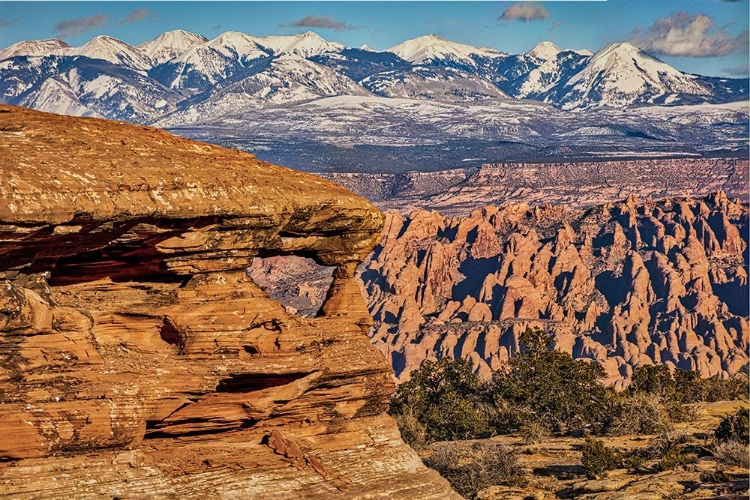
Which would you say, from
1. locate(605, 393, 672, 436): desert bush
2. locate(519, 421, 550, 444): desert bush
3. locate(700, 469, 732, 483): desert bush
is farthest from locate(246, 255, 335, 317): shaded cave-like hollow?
locate(700, 469, 732, 483): desert bush

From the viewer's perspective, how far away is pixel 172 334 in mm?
24062

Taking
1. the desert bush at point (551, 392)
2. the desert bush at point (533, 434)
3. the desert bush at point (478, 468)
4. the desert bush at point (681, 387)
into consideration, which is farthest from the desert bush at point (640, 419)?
the desert bush at point (478, 468)

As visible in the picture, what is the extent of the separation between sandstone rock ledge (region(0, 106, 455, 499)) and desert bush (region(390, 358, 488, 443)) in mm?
28335

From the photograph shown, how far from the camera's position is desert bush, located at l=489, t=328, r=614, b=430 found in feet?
195

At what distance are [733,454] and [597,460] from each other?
4.47m

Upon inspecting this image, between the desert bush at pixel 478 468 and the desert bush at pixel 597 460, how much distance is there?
6.96ft

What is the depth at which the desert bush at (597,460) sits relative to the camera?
39.0 metres

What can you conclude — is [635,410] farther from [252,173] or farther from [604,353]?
[604,353]

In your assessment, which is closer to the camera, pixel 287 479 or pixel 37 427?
pixel 37 427

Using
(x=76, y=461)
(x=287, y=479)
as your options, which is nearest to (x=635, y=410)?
(x=287, y=479)

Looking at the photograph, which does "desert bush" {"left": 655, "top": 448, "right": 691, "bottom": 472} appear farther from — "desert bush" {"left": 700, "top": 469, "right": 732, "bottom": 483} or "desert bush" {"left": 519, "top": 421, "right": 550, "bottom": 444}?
"desert bush" {"left": 519, "top": 421, "right": 550, "bottom": 444}

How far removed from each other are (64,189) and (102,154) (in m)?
2.10

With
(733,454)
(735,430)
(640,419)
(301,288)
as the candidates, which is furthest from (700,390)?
(301,288)

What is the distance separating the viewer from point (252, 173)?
25.0 m
